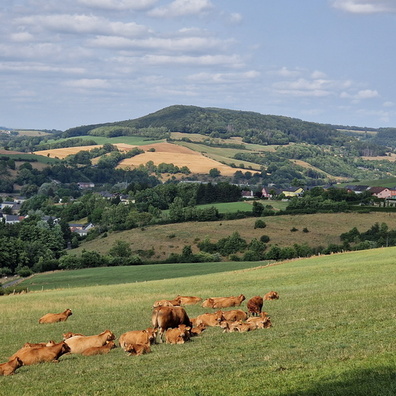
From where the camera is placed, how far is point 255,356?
19562mm

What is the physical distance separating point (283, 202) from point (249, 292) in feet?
434

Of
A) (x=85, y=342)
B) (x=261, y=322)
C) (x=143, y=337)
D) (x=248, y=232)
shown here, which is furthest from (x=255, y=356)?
(x=248, y=232)

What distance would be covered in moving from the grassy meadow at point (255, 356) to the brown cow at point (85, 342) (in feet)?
1.71

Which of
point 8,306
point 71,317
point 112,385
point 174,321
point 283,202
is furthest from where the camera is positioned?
point 283,202

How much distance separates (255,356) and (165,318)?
5463 mm

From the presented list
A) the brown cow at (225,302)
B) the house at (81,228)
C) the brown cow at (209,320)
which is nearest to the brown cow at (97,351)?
the brown cow at (209,320)

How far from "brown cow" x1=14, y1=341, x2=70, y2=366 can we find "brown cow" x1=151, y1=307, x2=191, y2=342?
348 cm

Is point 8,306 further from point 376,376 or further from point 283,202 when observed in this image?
point 283,202

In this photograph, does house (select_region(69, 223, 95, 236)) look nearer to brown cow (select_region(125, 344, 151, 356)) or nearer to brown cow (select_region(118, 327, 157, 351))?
brown cow (select_region(118, 327, 157, 351))

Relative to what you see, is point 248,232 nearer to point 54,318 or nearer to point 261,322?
point 54,318

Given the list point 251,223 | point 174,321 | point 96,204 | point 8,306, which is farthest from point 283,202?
point 174,321

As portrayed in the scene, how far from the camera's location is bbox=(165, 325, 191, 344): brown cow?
914 inches

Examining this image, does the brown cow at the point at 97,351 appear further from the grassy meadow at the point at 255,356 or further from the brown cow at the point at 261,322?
the brown cow at the point at 261,322

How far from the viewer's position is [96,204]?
19088cm
